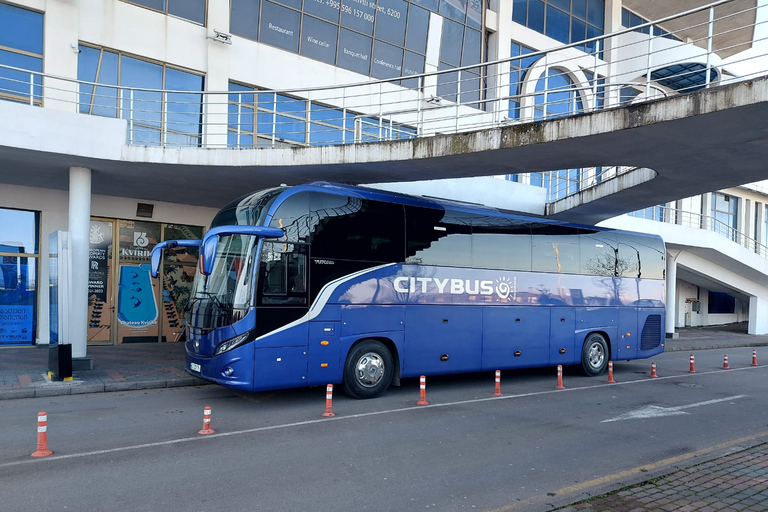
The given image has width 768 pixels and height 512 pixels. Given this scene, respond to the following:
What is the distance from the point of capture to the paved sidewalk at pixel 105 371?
1102cm

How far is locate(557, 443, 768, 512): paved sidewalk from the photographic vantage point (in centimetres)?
550

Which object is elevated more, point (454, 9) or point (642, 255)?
point (454, 9)

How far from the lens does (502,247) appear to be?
13.1m

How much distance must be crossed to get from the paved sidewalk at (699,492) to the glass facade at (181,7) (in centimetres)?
1757

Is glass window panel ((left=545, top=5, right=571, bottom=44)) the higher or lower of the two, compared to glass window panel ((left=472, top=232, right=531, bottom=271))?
higher

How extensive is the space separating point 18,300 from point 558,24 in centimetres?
2700

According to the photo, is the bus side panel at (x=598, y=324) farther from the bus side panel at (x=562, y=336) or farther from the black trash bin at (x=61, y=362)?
the black trash bin at (x=61, y=362)

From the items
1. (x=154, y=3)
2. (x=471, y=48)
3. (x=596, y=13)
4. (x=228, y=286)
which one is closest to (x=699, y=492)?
(x=228, y=286)

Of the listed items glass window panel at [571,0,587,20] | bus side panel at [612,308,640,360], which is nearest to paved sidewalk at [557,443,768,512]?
bus side panel at [612,308,640,360]

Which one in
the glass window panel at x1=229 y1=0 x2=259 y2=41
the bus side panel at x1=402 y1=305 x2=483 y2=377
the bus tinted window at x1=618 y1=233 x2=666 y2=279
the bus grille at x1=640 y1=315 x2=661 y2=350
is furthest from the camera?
the glass window panel at x1=229 y1=0 x2=259 y2=41

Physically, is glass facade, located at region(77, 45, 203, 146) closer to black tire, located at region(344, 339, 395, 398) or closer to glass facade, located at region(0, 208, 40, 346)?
glass facade, located at region(0, 208, 40, 346)

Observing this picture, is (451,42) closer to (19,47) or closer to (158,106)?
(158,106)

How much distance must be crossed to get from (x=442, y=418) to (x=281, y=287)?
11.4ft

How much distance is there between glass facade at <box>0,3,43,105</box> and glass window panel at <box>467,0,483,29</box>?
16770mm
